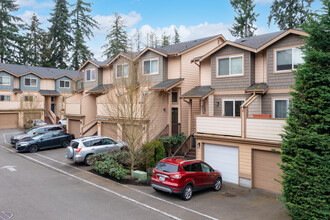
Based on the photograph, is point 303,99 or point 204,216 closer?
point 303,99

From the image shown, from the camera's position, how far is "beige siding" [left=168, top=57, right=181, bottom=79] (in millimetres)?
21516

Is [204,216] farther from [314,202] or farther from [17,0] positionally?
[17,0]

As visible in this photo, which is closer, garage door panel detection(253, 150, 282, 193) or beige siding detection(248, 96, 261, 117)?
garage door panel detection(253, 150, 282, 193)

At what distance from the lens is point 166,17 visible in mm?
25266

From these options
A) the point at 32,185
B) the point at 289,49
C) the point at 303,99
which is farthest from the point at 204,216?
the point at 289,49

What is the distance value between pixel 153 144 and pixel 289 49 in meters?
9.96

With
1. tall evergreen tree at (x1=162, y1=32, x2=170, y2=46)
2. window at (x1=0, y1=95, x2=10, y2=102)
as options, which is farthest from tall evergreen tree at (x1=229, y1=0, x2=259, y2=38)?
window at (x1=0, y1=95, x2=10, y2=102)

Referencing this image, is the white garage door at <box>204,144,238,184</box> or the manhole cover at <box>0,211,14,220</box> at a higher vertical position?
the white garage door at <box>204,144,238,184</box>

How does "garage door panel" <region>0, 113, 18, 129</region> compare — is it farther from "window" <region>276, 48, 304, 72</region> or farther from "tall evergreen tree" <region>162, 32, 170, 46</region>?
"window" <region>276, 48, 304, 72</region>

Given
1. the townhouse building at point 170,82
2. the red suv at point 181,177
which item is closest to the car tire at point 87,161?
the townhouse building at point 170,82

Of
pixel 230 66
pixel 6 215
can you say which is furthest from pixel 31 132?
pixel 230 66

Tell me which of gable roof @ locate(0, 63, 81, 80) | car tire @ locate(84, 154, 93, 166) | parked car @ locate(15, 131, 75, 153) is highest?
gable roof @ locate(0, 63, 81, 80)

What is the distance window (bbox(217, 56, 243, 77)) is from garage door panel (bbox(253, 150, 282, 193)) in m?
5.87

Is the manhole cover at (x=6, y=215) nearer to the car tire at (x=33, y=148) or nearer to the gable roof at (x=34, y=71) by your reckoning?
the car tire at (x=33, y=148)
